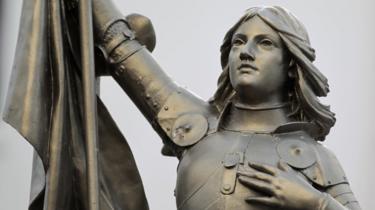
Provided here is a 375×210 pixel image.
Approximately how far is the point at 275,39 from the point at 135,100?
13.8 inches

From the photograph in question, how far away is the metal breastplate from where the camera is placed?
9.89 feet

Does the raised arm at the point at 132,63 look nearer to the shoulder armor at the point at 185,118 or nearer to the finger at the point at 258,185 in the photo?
the shoulder armor at the point at 185,118

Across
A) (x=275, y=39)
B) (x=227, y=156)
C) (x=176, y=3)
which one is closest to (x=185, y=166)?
(x=227, y=156)

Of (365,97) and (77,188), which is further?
(365,97)

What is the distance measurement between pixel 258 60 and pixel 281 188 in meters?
0.29

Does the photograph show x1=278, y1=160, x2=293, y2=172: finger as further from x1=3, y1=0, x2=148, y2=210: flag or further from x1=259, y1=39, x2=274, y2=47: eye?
x1=3, y1=0, x2=148, y2=210: flag

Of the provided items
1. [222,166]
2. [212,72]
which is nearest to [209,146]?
[222,166]

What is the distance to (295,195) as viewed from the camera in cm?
297

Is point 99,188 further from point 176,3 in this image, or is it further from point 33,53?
point 176,3

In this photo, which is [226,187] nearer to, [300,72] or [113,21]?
→ [300,72]

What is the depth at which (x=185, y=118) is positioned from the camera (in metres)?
3.18

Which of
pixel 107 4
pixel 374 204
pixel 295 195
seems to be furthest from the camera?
pixel 374 204

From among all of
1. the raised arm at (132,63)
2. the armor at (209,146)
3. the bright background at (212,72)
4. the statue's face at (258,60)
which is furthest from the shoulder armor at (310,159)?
the bright background at (212,72)

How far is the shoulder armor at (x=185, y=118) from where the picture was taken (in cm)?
316
